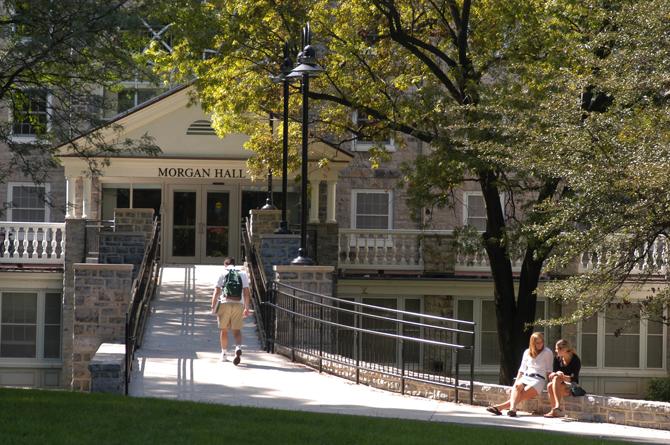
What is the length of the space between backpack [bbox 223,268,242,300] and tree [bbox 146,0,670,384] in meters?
4.30

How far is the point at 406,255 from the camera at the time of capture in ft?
95.3

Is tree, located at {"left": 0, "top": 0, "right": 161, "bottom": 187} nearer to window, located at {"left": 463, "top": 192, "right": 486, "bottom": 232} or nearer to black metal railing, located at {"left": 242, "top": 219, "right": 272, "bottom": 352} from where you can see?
black metal railing, located at {"left": 242, "top": 219, "right": 272, "bottom": 352}

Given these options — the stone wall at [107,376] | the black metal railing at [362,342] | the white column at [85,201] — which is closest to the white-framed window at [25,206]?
the white column at [85,201]

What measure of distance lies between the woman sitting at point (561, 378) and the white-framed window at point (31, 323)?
15.5m

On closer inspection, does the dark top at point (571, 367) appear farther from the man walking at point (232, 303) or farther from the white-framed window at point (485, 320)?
the white-framed window at point (485, 320)

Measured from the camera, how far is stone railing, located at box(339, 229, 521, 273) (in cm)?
2875

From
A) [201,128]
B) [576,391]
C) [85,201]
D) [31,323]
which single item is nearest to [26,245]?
[31,323]

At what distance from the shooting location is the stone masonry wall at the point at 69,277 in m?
26.9

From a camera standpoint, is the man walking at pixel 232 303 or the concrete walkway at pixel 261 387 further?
the man walking at pixel 232 303

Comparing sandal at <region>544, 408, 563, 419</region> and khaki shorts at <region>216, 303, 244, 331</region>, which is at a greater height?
khaki shorts at <region>216, 303, 244, 331</region>

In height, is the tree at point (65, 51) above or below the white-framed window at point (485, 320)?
above

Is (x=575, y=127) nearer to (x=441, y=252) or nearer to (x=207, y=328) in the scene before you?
(x=207, y=328)

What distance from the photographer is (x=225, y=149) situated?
1220 inches

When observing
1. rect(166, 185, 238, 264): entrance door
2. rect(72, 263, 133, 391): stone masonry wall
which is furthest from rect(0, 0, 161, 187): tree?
rect(166, 185, 238, 264): entrance door
